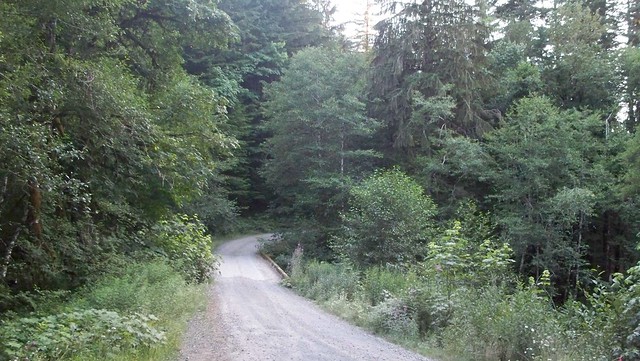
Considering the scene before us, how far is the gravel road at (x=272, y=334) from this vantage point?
8367 mm

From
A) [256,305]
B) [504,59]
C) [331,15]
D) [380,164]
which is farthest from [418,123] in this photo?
[331,15]

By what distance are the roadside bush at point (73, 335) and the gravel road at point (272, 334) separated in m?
0.86

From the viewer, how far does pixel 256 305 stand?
14086mm

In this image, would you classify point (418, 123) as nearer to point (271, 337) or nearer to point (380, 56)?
point (380, 56)

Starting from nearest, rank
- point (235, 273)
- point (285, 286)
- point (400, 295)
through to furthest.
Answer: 1. point (400, 295)
2. point (285, 286)
3. point (235, 273)

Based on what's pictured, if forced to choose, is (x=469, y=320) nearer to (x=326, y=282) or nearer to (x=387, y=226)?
(x=326, y=282)

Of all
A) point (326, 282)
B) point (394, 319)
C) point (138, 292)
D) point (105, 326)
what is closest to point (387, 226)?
point (326, 282)

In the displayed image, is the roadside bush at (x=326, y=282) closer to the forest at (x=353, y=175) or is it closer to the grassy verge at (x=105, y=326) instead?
the forest at (x=353, y=175)

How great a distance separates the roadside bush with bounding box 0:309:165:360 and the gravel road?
0.86 meters

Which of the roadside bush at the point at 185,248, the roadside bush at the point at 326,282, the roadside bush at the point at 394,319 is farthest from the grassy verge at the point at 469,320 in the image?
the roadside bush at the point at 185,248

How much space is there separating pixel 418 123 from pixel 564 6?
36.5 ft

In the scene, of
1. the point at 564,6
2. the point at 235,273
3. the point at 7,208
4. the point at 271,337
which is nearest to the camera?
the point at 271,337

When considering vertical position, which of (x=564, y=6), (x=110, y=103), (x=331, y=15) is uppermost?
(x=331, y=15)

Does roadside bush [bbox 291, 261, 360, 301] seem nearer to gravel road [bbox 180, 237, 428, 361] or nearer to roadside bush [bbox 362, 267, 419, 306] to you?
gravel road [bbox 180, 237, 428, 361]
